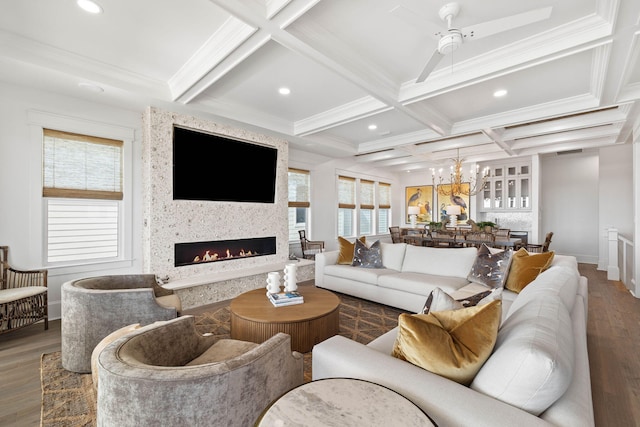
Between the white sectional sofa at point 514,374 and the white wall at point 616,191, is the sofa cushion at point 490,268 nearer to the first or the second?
the white sectional sofa at point 514,374

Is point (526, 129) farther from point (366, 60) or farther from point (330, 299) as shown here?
point (330, 299)

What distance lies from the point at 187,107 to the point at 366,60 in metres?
2.45

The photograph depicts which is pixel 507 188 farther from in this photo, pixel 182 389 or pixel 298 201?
pixel 182 389

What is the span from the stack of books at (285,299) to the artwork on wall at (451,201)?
21.2 feet

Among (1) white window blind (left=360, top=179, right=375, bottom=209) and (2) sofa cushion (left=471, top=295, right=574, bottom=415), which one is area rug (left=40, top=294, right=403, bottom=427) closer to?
(2) sofa cushion (left=471, top=295, right=574, bottom=415)

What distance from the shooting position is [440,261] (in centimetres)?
395

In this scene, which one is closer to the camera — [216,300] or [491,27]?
[491,27]

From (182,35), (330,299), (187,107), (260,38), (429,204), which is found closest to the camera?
(260,38)

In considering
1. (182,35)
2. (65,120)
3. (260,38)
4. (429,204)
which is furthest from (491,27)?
(429,204)

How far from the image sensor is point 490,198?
26.2 ft

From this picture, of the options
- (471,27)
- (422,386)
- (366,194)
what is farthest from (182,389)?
(366,194)

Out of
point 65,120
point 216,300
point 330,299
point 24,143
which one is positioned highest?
point 65,120

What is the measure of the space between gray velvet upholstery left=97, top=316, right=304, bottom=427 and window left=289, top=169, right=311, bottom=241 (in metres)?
5.26

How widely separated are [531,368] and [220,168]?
4504mm
